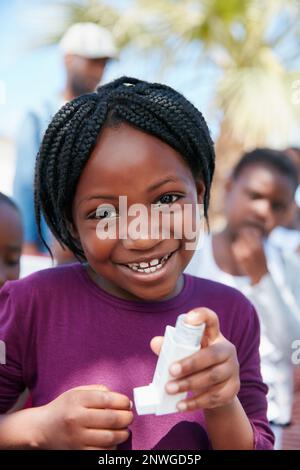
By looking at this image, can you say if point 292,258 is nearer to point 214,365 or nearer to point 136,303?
point 136,303

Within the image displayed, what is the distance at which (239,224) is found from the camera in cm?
262

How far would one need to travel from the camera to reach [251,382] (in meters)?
1.16

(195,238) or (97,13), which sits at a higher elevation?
(97,13)

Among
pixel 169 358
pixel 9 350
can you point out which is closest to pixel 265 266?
pixel 9 350

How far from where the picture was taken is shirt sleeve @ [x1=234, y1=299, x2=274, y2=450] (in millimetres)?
1148

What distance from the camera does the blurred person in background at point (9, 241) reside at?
1.74 metres

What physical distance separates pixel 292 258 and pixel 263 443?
1337 millimetres

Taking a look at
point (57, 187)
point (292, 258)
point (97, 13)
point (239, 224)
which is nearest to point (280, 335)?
point (292, 258)

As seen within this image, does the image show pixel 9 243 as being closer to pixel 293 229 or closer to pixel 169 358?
pixel 169 358

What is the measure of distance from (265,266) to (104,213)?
52.5 inches

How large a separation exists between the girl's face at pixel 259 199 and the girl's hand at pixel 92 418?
5.72 ft

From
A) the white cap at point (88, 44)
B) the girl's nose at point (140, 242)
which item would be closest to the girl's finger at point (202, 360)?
the girl's nose at point (140, 242)

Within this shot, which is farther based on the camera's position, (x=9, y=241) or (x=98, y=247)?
(x=9, y=241)

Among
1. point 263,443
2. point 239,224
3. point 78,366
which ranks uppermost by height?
point 239,224
